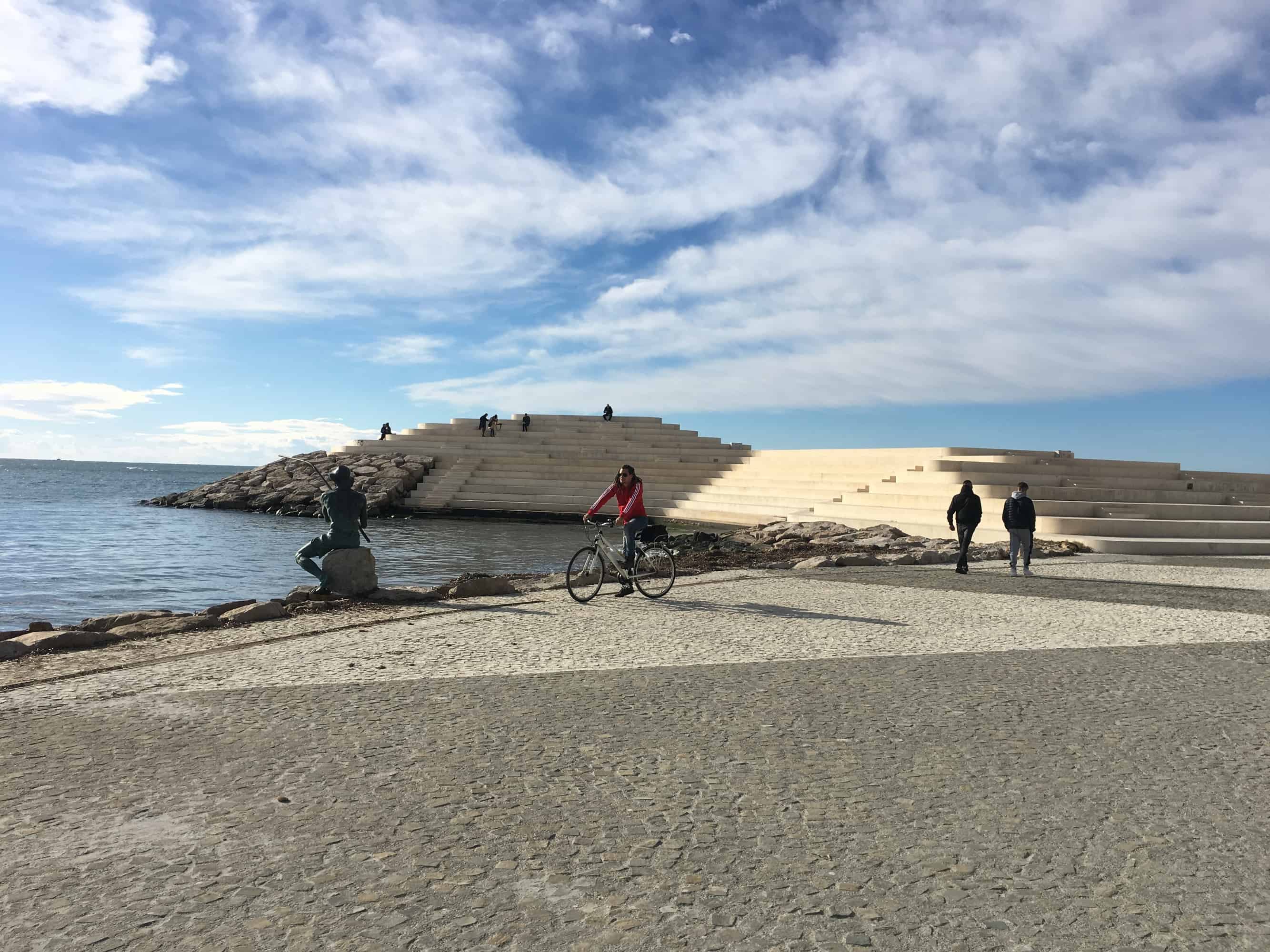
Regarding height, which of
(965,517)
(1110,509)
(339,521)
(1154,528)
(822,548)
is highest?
(1110,509)

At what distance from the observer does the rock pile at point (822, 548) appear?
1513cm

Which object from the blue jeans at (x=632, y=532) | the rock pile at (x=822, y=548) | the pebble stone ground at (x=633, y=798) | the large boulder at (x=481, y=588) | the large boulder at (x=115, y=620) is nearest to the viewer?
the pebble stone ground at (x=633, y=798)

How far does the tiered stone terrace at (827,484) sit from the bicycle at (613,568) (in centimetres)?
1138

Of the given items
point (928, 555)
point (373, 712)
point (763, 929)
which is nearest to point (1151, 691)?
point (763, 929)

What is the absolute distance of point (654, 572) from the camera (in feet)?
34.9

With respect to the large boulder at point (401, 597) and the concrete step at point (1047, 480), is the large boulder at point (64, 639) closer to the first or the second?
the large boulder at point (401, 597)

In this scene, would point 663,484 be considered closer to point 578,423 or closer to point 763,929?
→ point 578,423

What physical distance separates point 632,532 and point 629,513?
9.0 inches

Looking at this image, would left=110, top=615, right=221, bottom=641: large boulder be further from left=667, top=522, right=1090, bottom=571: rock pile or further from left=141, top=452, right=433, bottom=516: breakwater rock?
left=141, top=452, right=433, bottom=516: breakwater rock

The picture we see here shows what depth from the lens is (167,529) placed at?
29172 mm

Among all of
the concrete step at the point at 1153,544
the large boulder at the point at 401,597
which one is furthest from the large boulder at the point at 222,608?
the concrete step at the point at 1153,544

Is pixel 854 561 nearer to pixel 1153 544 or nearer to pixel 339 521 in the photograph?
pixel 1153 544

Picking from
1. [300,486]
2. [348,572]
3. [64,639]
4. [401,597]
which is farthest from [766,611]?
[300,486]

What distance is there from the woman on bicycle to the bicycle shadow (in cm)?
59
